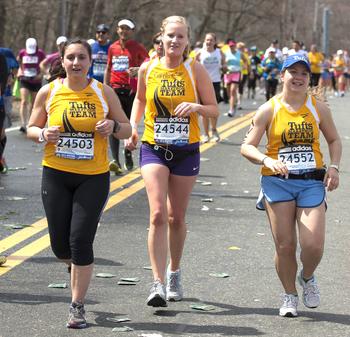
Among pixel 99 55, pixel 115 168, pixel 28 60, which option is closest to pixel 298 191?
pixel 115 168

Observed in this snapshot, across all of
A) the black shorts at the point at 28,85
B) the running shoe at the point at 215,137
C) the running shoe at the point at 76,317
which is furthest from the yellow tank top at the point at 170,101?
the black shorts at the point at 28,85

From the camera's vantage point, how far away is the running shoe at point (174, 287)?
7.36 metres

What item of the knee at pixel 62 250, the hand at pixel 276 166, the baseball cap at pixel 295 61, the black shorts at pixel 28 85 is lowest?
the black shorts at pixel 28 85

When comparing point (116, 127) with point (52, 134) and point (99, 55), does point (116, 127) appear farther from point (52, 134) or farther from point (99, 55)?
point (99, 55)

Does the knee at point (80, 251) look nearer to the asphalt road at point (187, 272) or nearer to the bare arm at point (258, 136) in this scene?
the asphalt road at point (187, 272)

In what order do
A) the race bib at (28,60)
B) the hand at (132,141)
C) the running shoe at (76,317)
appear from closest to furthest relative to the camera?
the running shoe at (76,317), the hand at (132,141), the race bib at (28,60)

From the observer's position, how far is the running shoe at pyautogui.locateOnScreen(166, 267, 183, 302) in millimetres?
7355

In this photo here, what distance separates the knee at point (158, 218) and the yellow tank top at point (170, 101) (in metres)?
0.47

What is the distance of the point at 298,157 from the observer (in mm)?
6832

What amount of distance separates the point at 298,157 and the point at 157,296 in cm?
121

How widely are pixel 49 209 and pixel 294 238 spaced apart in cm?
148

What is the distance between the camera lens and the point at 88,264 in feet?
21.5

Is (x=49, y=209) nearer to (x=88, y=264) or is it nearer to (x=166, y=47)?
(x=88, y=264)

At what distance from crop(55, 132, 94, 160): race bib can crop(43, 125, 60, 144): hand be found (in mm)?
101
